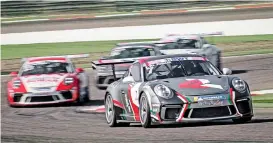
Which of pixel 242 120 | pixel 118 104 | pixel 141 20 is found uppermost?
pixel 242 120

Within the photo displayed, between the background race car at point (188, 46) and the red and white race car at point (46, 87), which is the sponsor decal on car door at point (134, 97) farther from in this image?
the background race car at point (188, 46)

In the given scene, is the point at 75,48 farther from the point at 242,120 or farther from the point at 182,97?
the point at 182,97

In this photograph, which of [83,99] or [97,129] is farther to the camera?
[83,99]

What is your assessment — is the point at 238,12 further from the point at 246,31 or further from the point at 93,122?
the point at 93,122

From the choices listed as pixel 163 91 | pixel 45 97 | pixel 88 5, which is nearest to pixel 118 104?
pixel 163 91

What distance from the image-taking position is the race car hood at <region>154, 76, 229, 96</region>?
1045 centimetres

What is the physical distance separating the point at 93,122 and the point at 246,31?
1825 cm

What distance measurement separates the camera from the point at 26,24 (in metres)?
35.1

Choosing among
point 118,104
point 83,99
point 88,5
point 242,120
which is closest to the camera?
point 242,120

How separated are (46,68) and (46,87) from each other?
3.27 ft

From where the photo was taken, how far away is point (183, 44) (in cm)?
2244

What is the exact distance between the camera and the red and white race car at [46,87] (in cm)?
1733

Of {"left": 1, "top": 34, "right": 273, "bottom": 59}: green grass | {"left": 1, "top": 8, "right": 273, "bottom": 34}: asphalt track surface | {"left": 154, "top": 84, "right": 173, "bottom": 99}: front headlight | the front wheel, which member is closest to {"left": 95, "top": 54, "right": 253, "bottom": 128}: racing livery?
{"left": 154, "top": 84, "right": 173, "bottom": 99}: front headlight

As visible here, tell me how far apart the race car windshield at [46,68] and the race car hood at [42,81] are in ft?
1.33
